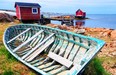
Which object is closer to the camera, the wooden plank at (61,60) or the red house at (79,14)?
the wooden plank at (61,60)

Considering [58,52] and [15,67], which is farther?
[58,52]

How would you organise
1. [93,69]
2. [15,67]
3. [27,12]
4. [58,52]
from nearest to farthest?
[15,67], [93,69], [58,52], [27,12]

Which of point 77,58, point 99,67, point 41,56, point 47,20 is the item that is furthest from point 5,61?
point 47,20

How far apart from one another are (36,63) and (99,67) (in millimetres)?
2823

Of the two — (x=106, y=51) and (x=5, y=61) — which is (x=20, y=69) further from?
(x=106, y=51)

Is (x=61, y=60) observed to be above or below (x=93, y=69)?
above

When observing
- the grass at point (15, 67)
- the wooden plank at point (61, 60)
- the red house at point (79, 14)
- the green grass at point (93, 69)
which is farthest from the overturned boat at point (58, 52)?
the red house at point (79, 14)

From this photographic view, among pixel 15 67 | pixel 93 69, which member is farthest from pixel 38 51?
pixel 93 69

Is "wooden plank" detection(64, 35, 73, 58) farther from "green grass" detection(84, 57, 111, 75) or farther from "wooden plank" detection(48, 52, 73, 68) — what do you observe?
"green grass" detection(84, 57, 111, 75)

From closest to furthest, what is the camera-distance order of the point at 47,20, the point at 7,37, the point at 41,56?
the point at 41,56
the point at 7,37
the point at 47,20

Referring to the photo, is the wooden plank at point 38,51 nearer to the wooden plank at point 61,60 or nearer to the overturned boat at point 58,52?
the overturned boat at point 58,52

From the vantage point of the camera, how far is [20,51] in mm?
9547

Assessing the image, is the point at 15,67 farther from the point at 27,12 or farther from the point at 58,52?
the point at 27,12

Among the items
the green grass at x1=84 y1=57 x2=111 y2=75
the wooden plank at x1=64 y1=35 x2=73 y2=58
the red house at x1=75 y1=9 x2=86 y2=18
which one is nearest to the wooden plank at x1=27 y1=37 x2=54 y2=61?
the wooden plank at x1=64 y1=35 x2=73 y2=58
